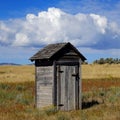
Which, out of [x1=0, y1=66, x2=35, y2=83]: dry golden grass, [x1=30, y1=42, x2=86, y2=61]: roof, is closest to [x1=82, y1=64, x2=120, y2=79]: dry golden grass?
[x1=0, y1=66, x2=35, y2=83]: dry golden grass

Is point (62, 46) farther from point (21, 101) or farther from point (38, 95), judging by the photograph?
point (21, 101)

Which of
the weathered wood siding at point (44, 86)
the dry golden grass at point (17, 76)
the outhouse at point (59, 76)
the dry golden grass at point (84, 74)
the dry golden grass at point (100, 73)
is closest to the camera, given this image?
the outhouse at point (59, 76)

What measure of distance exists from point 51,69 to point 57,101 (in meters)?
1.44

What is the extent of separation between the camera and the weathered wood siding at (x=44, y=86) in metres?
19.8

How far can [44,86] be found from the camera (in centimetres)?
2022

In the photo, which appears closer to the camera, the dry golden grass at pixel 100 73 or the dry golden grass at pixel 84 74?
the dry golden grass at pixel 84 74

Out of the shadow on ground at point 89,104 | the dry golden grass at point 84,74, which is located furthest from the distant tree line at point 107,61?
the shadow on ground at point 89,104

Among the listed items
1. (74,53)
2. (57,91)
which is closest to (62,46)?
(74,53)

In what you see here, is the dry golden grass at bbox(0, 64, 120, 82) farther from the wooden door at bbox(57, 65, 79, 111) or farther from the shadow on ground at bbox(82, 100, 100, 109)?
the wooden door at bbox(57, 65, 79, 111)

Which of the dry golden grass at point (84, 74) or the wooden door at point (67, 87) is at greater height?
the wooden door at point (67, 87)

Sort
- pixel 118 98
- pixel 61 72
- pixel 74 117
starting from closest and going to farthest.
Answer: pixel 74 117 → pixel 61 72 → pixel 118 98

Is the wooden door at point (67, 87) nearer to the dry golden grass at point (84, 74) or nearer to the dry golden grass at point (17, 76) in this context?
the dry golden grass at point (17, 76)

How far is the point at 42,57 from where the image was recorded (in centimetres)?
2002

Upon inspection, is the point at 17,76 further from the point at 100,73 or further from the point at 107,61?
the point at 107,61
